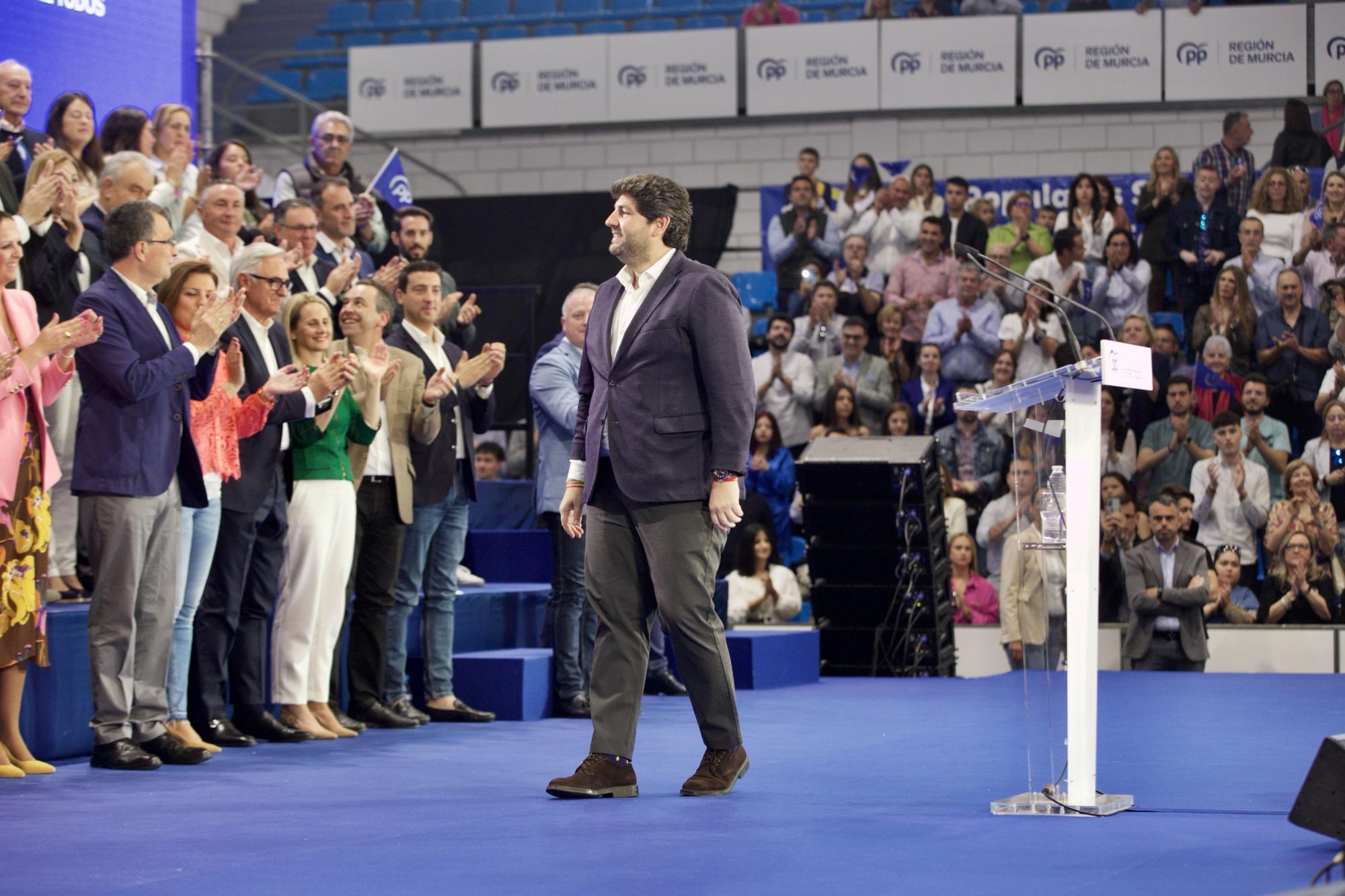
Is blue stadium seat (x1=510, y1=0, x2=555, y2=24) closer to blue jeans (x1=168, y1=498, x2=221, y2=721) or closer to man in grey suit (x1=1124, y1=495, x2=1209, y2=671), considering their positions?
man in grey suit (x1=1124, y1=495, x2=1209, y2=671)

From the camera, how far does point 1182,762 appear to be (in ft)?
14.7

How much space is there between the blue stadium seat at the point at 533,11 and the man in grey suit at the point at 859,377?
5537mm

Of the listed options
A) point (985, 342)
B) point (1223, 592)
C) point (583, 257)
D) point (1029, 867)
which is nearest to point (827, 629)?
point (1223, 592)

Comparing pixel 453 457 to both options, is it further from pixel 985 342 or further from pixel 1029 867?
pixel 985 342

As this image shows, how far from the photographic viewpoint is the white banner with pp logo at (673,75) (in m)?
13.2

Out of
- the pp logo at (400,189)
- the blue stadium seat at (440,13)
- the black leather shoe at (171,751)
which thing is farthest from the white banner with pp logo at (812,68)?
the black leather shoe at (171,751)

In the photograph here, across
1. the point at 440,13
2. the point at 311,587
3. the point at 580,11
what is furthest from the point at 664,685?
the point at 440,13

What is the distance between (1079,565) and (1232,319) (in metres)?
7.22

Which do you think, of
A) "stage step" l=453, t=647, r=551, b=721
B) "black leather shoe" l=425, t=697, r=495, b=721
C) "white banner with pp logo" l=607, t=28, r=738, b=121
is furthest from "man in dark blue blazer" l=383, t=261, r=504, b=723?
"white banner with pp logo" l=607, t=28, r=738, b=121

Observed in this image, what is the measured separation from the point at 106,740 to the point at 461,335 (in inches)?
126

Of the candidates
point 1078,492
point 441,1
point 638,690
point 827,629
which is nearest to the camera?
point 1078,492

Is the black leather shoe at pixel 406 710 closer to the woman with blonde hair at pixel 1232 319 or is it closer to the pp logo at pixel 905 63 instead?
the woman with blonde hair at pixel 1232 319

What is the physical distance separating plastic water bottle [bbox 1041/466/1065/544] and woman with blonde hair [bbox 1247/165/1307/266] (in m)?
7.43

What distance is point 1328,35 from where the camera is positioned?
39.0ft
